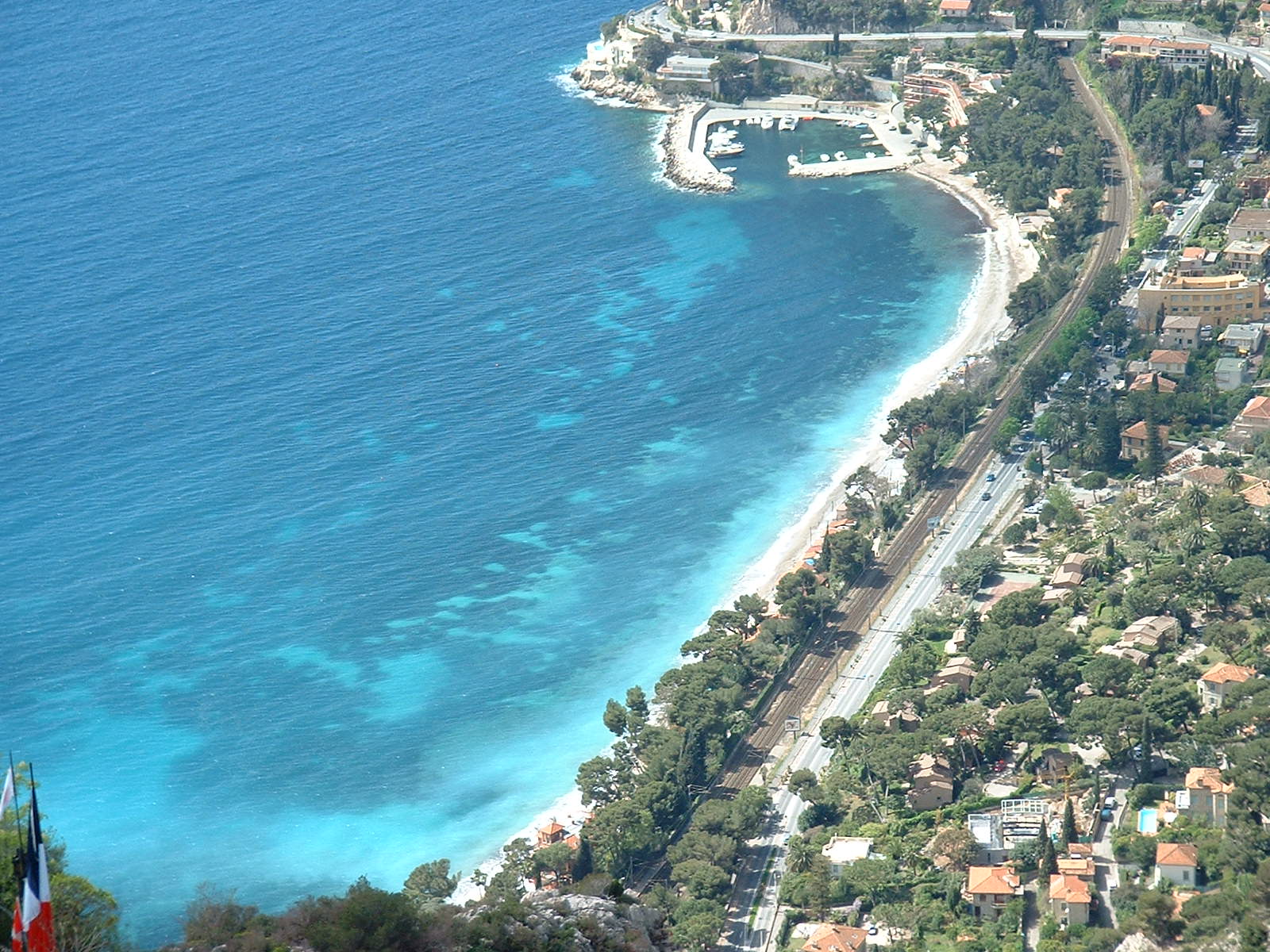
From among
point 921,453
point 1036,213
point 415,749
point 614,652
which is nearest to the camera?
point 415,749

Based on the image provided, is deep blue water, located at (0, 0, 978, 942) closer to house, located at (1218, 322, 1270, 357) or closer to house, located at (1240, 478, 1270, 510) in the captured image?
house, located at (1218, 322, 1270, 357)

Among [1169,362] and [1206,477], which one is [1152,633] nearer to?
[1206,477]

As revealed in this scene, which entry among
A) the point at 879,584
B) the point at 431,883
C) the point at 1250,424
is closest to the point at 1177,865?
the point at 431,883

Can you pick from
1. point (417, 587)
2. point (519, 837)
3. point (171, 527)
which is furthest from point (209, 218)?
point (519, 837)


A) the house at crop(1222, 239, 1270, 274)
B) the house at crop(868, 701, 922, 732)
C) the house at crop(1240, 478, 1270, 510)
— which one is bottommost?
the house at crop(868, 701, 922, 732)

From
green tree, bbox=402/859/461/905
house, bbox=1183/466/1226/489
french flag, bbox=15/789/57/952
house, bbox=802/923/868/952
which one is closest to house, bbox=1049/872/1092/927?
house, bbox=802/923/868/952

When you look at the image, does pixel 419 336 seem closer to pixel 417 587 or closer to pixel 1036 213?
pixel 417 587

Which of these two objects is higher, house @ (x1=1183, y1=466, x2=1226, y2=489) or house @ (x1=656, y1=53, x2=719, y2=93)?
house @ (x1=656, y1=53, x2=719, y2=93)
